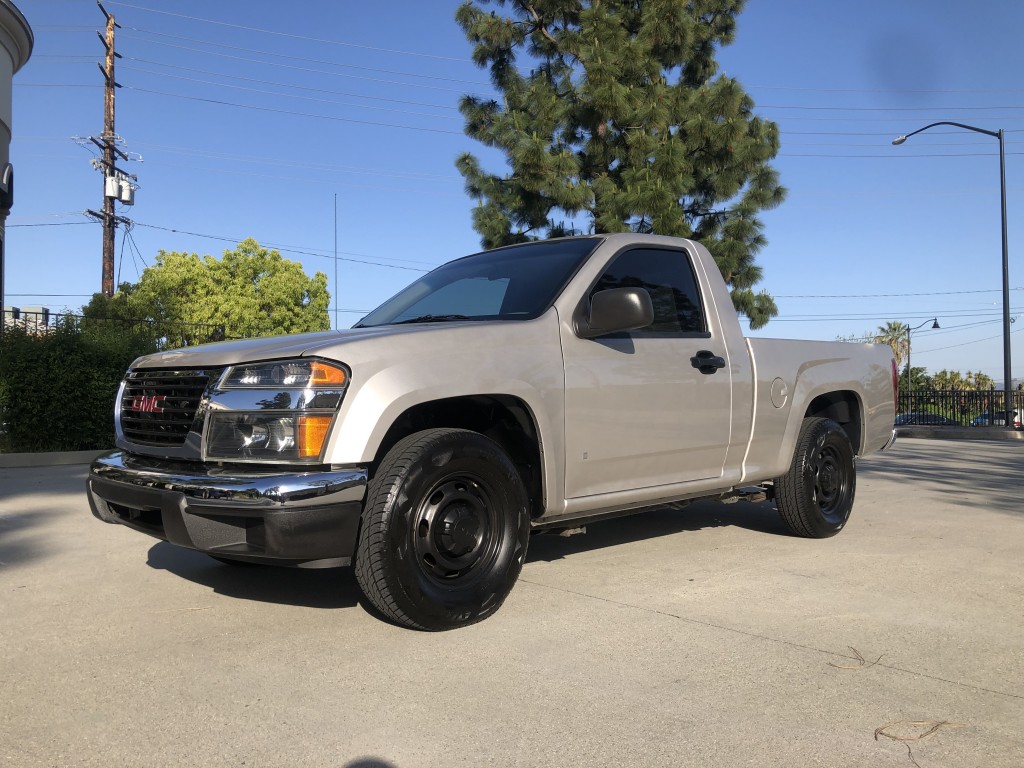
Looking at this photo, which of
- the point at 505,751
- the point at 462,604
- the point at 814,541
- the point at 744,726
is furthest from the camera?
the point at 814,541

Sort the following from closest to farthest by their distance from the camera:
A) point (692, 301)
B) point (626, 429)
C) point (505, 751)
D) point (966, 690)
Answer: point (505, 751), point (966, 690), point (626, 429), point (692, 301)

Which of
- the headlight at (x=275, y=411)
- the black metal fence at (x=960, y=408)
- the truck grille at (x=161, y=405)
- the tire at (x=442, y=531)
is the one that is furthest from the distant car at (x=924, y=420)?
the headlight at (x=275, y=411)

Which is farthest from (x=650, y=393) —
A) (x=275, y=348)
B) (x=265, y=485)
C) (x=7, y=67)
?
(x=7, y=67)

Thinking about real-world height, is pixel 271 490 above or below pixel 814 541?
above

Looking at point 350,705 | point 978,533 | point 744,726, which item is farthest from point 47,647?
point 978,533

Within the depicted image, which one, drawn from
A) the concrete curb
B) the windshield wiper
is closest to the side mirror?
the windshield wiper

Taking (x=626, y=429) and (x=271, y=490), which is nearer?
(x=271, y=490)

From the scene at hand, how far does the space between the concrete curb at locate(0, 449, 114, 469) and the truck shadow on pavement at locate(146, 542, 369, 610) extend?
6.49 m

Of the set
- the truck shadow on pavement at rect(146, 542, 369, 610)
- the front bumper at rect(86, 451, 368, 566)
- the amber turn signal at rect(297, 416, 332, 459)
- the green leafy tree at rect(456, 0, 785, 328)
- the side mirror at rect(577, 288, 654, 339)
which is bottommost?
the truck shadow on pavement at rect(146, 542, 369, 610)

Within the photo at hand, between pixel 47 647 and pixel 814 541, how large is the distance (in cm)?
465

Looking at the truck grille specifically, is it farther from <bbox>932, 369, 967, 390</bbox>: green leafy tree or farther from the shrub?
<bbox>932, 369, 967, 390</bbox>: green leafy tree

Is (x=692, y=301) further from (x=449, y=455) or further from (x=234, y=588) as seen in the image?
(x=234, y=588)

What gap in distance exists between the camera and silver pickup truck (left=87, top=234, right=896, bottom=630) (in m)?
3.39

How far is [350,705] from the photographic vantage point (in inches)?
113
